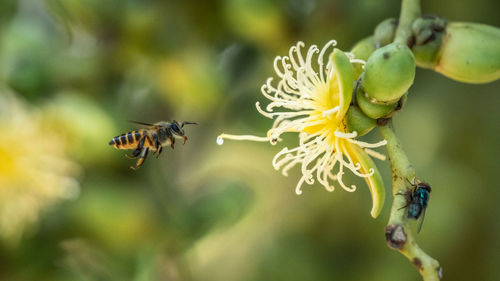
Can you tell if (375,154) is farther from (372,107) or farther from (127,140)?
(127,140)

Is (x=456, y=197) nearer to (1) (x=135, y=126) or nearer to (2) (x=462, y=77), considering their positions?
(2) (x=462, y=77)

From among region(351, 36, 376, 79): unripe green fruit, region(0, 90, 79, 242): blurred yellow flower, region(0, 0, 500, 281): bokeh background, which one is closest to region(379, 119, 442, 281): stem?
region(351, 36, 376, 79): unripe green fruit

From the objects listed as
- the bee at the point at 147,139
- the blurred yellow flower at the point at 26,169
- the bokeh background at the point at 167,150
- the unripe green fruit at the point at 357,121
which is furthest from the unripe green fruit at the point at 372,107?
the blurred yellow flower at the point at 26,169

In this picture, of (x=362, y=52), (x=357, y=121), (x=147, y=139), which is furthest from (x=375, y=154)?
(x=147, y=139)

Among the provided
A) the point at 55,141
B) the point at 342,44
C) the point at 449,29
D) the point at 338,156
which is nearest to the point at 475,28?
the point at 449,29

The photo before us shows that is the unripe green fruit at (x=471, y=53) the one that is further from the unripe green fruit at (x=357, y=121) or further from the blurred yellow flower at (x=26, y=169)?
the blurred yellow flower at (x=26, y=169)

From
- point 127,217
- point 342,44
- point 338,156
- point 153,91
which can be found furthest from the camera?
point 153,91

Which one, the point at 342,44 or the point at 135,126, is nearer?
the point at 342,44
